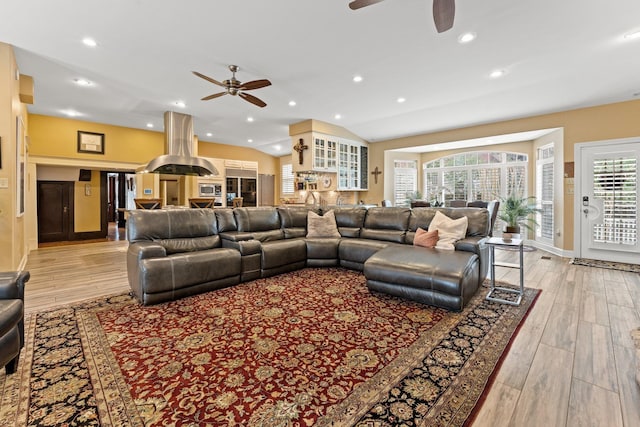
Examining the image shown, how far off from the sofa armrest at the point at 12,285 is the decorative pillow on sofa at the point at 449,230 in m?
3.79

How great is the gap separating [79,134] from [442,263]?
8206mm

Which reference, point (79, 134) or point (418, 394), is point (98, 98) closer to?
point (79, 134)

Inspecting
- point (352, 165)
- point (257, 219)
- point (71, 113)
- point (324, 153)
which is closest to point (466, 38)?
point (257, 219)

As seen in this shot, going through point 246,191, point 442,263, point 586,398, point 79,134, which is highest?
point 79,134

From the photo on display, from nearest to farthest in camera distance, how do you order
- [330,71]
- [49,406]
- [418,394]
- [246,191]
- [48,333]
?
1. [49,406]
2. [418,394]
3. [48,333]
4. [330,71]
5. [246,191]

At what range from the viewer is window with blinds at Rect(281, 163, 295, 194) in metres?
10.6

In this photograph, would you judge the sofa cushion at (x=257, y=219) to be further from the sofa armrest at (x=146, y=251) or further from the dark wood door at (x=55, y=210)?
the dark wood door at (x=55, y=210)

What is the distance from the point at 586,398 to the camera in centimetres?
156

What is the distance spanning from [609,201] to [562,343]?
174 inches

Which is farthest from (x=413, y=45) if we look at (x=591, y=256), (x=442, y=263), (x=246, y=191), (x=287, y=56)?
(x=246, y=191)

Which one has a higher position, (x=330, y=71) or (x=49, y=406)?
(x=330, y=71)

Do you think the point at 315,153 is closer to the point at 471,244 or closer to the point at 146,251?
the point at 471,244

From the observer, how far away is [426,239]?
12.0 feet

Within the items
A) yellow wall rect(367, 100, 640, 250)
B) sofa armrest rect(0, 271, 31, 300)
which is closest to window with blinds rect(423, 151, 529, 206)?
yellow wall rect(367, 100, 640, 250)
